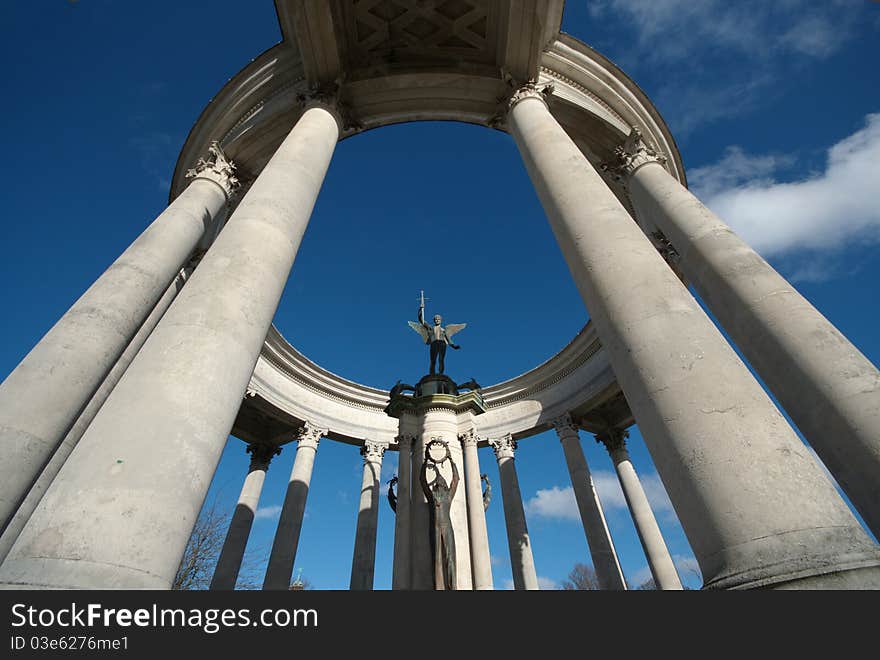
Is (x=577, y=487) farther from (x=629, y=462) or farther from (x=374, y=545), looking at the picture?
(x=374, y=545)

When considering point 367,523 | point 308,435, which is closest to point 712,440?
point 367,523

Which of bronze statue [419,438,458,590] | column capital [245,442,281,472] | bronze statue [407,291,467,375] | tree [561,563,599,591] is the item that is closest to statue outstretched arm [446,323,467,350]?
bronze statue [407,291,467,375]

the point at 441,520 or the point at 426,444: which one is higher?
the point at 426,444

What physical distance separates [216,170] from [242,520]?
2899 cm

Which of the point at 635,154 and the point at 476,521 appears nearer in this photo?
the point at 476,521

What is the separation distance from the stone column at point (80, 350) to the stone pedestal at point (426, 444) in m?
10.7

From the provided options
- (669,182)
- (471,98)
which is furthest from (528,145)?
(471,98)

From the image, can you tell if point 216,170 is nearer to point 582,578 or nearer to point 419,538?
point 419,538

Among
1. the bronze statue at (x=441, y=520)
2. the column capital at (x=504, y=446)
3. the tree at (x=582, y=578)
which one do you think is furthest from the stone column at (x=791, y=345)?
the tree at (x=582, y=578)

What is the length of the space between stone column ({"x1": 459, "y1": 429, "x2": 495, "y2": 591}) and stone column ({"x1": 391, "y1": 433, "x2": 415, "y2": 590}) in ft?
9.42

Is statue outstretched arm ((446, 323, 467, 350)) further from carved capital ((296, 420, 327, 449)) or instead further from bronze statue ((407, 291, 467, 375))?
carved capital ((296, 420, 327, 449))

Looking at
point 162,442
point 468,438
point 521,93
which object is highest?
point 521,93

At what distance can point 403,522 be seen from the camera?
1772 centimetres

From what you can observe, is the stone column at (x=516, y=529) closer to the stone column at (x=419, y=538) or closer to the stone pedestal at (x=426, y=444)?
the stone pedestal at (x=426, y=444)
